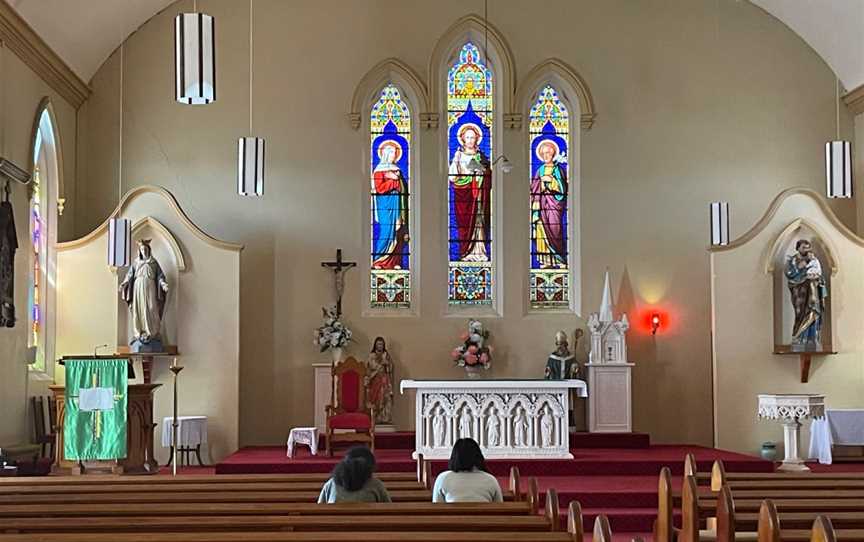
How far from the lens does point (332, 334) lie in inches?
540

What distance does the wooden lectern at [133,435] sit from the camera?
10.5 m

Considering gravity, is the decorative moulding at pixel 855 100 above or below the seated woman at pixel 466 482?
above

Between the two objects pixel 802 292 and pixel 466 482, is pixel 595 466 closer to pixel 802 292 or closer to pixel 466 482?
pixel 802 292

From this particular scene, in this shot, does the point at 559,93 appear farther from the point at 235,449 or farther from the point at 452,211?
the point at 235,449

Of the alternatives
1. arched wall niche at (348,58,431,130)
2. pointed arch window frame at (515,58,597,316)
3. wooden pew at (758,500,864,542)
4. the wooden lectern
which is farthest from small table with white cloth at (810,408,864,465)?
wooden pew at (758,500,864,542)

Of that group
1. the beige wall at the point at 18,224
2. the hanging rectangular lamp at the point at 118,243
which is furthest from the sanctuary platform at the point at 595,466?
the hanging rectangular lamp at the point at 118,243

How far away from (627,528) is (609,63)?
701cm

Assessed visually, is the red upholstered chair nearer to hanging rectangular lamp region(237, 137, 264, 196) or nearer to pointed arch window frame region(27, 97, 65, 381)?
hanging rectangular lamp region(237, 137, 264, 196)

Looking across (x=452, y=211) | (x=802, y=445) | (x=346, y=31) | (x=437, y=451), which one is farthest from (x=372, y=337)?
(x=802, y=445)

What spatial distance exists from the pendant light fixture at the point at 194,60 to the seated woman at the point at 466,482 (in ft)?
9.91

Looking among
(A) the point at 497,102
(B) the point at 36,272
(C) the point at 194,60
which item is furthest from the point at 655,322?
(C) the point at 194,60

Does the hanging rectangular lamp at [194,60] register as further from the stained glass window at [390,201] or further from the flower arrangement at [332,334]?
the stained glass window at [390,201]

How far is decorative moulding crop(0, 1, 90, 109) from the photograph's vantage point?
1130cm

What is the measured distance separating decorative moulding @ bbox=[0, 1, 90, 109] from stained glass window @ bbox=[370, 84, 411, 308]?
140 inches
